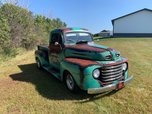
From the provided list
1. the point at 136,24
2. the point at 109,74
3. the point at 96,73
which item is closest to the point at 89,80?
the point at 96,73

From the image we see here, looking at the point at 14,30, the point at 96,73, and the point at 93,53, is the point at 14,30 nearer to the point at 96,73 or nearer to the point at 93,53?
the point at 93,53

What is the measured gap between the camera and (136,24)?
37.3 meters

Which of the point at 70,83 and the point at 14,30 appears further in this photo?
the point at 14,30

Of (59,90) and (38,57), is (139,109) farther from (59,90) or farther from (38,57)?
(38,57)

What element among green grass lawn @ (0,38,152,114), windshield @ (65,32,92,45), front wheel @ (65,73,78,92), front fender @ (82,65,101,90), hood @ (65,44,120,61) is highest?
windshield @ (65,32,92,45)

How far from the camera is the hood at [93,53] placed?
563 cm

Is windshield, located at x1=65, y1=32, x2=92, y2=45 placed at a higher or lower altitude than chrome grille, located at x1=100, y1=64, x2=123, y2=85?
higher

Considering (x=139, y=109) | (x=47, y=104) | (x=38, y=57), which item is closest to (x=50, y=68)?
(x=38, y=57)

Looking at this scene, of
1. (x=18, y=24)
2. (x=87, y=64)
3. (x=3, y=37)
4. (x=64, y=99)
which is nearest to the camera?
(x=87, y=64)

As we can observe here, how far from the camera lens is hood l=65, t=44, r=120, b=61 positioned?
18.5ft

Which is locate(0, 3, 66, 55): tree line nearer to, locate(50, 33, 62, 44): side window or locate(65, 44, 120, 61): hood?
locate(50, 33, 62, 44): side window

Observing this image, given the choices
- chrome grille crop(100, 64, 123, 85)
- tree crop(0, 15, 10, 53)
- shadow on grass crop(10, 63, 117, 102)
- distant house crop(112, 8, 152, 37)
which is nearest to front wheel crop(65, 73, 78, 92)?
shadow on grass crop(10, 63, 117, 102)

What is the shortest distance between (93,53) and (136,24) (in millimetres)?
33952

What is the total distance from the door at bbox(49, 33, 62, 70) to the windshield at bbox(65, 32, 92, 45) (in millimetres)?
314
